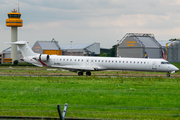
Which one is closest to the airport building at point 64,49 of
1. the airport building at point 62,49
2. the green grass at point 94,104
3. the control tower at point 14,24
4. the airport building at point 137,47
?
the airport building at point 62,49

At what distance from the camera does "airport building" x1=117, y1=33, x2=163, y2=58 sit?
87062 millimetres

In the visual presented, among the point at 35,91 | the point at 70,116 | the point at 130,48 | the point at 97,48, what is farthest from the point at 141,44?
the point at 70,116

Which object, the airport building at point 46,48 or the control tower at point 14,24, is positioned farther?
the airport building at point 46,48

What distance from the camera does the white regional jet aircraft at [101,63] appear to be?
37.5 meters

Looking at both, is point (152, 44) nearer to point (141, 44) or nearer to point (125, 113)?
point (141, 44)

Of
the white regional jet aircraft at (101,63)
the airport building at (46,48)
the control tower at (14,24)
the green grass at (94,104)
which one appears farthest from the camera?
the airport building at (46,48)

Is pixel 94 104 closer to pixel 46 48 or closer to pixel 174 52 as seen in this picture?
pixel 174 52

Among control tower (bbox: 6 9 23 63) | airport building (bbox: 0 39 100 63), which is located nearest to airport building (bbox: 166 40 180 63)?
airport building (bbox: 0 39 100 63)

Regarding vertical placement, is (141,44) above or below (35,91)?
above

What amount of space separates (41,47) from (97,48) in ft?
88.5

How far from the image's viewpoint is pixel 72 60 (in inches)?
1570

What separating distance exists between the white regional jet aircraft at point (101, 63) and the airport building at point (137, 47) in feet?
162

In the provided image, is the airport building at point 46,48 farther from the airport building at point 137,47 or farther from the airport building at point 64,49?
the airport building at point 137,47

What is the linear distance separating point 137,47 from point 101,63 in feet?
166
